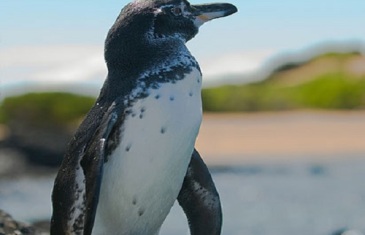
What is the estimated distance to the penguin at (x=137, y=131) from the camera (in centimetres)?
404

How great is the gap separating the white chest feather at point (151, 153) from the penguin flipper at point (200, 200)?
1.11ft

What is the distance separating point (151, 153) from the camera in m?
4.04

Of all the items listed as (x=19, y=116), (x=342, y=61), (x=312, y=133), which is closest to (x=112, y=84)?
(x=19, y=116)

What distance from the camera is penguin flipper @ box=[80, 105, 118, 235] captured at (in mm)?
3996

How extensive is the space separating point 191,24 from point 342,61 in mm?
44225

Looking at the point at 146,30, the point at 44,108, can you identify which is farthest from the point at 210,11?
the point at 44,108

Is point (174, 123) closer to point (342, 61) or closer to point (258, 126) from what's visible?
point (258, 126)

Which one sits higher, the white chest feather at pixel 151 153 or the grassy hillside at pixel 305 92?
the white chest feather at pixel 151 153

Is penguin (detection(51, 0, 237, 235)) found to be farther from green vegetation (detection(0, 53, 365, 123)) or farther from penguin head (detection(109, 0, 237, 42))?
green vegetation (detection(0, 53, 365, 123))

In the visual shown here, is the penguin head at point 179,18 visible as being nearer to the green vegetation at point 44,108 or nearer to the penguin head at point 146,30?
the penguin head at point 146,30

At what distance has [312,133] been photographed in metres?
32.8

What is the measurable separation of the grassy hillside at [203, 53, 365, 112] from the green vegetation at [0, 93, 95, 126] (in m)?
6.79

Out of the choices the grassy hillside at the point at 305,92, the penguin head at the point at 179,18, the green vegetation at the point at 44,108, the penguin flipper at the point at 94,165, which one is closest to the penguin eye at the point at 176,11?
the penguin head at the point at 179,18

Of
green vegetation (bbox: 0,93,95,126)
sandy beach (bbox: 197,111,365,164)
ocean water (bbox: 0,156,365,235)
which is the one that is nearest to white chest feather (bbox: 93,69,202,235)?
ocean water (bbox: 0,156,365,235)
